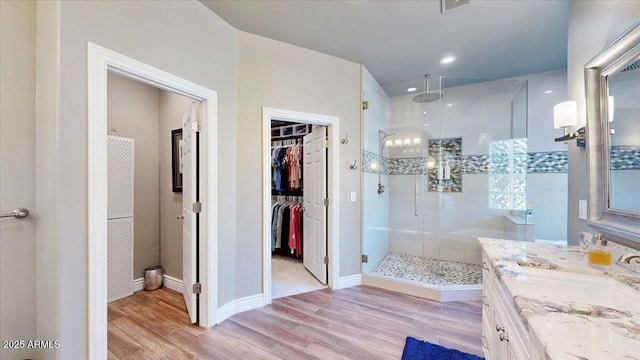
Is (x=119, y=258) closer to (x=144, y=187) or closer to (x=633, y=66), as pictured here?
(x=144, y=187)

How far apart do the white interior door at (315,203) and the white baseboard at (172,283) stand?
1.62 metres

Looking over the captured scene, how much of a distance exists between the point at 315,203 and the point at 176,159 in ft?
5.88

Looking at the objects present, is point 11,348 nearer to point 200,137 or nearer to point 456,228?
point 200,137

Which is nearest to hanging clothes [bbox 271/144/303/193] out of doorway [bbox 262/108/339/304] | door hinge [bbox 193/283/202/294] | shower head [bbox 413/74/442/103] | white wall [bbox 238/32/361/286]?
doorway [bbox 262/108/339/304]

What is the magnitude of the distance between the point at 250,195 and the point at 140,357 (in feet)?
4.90

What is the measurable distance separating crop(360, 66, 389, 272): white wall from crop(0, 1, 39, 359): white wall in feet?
9.56

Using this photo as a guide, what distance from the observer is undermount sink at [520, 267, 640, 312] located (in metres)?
0.96

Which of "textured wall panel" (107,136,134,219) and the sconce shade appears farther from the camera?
"textured wall panel" (107,136,134,219)

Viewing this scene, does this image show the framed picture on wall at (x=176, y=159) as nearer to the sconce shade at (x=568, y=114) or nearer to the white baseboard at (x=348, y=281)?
the white baseboard at (x=348, y=281)

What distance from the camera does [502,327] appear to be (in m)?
1.19

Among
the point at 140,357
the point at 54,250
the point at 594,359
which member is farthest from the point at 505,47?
the point at 140,357

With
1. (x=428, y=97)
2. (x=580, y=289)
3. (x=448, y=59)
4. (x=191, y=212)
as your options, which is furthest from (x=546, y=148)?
(x=191, y=212)

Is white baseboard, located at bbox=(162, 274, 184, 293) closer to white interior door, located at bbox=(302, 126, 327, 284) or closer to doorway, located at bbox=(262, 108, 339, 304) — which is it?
doorway, located at bbox=(262, 108, 339, 304)

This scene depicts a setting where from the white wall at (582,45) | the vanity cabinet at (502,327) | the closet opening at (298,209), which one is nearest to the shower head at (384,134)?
the closet opening at (298,209)
